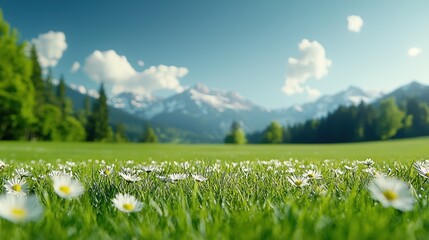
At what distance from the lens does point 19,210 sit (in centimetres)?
138

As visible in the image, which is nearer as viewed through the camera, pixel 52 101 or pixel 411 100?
pixel 52 101

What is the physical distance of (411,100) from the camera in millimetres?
107875

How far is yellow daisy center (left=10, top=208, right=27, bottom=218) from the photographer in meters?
1.33

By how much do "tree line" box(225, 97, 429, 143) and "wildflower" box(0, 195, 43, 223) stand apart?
10333cm

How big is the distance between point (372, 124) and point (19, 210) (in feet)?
358

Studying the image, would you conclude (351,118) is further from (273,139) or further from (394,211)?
(394,211)

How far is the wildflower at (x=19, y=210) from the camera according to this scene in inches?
50.4

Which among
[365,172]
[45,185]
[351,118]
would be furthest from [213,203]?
[351,118]

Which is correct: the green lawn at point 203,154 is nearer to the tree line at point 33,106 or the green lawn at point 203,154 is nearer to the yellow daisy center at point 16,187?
the yellow daisy center at point 16,187

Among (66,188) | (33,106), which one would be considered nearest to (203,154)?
(66,188)

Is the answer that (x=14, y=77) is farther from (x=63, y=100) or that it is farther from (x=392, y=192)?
(x=63, y=100)

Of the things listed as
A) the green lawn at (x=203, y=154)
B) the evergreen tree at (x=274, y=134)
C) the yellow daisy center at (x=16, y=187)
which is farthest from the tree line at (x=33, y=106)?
the evergreen tree at (x=274, y=134)

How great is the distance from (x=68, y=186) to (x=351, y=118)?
375ft

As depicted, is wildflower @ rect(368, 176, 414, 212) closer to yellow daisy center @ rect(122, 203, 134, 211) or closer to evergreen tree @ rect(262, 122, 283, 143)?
yellow daisy center @ rect(122, 203, 134, 211)
